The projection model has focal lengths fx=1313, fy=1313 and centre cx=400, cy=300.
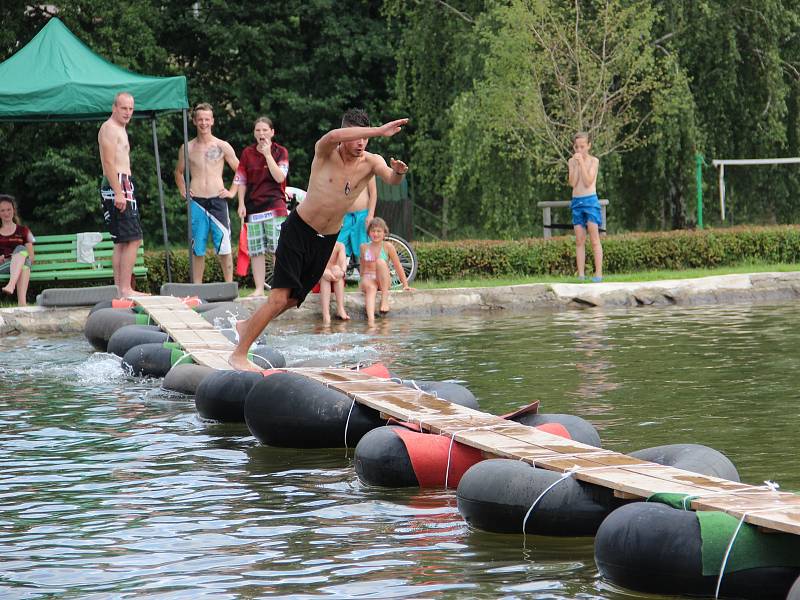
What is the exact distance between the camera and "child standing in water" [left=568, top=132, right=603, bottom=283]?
17.2 metres

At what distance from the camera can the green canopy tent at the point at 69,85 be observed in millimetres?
15516

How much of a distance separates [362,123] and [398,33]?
19657 mm

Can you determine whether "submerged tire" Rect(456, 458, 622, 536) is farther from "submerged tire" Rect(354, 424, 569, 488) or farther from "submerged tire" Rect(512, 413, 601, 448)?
"submerged tire" Rect(512, 413, 601, 448)

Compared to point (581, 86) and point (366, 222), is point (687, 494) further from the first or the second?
point (581, 86)

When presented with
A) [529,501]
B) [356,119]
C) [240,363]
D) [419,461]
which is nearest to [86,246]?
[240,363]

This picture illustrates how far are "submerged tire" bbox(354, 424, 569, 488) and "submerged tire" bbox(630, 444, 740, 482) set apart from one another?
2.75ft

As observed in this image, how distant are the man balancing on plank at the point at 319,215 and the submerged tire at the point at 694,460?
353 centimetres

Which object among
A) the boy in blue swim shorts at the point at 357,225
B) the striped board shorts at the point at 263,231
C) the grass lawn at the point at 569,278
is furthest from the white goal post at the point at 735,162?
the striped board shorts at the point at 263,231

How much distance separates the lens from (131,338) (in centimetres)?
1202

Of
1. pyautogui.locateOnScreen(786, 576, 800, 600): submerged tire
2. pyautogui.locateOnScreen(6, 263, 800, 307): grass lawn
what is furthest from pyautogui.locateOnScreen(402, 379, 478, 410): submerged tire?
pyautogui.locateOnScreen(6, 263, 800, 307): grass lawn

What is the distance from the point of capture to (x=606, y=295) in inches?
639

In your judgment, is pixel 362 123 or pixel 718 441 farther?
pixel 362 123

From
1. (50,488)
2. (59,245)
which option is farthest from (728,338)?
(59,245)

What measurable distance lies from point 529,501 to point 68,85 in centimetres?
1128
